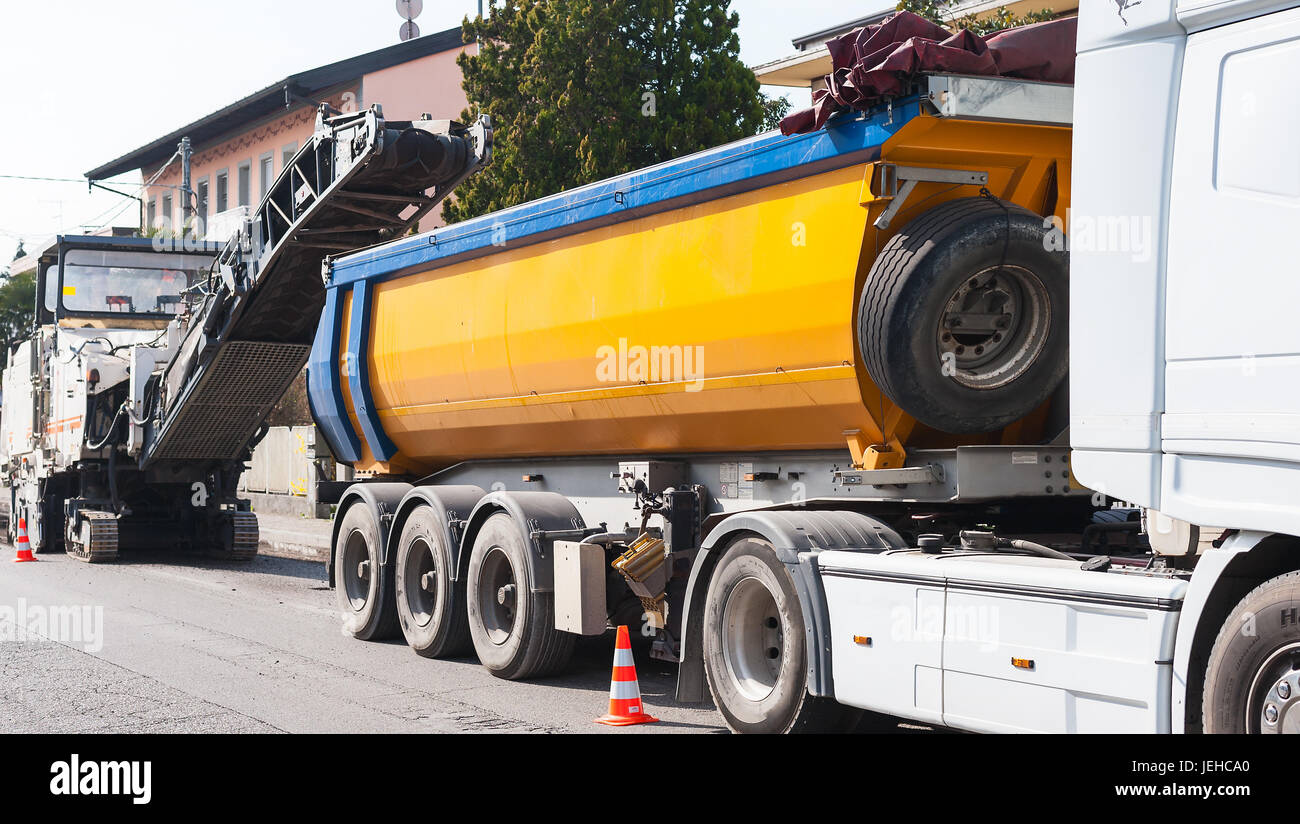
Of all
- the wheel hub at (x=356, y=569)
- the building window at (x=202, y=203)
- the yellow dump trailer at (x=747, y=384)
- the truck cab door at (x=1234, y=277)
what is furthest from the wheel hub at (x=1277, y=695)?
the building window at (x=202, y=203)

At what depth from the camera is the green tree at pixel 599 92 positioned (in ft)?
65.7

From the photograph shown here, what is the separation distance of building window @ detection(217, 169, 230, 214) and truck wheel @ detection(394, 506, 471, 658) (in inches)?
1189

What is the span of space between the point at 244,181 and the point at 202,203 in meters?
2.73

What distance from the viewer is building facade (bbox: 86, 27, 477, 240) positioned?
33.2 meters

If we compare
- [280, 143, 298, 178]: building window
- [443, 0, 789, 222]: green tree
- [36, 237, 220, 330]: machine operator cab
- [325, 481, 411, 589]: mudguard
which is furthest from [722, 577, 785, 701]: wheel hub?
[280, 143, 298, 178]: building window

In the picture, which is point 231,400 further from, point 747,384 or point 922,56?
point 922,56

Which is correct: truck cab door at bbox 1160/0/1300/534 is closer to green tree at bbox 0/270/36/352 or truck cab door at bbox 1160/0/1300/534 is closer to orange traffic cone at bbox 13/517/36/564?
orange traffic cone at bbox 13/517/36/564

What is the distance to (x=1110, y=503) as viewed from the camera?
7.24 meters

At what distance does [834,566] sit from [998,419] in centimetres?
114

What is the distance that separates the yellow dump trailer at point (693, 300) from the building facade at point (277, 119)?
Answer: 1840cm

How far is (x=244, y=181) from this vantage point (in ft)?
124

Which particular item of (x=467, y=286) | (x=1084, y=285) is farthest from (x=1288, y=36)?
(x=467, y=286)

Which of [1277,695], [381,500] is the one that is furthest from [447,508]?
[1277,695]
